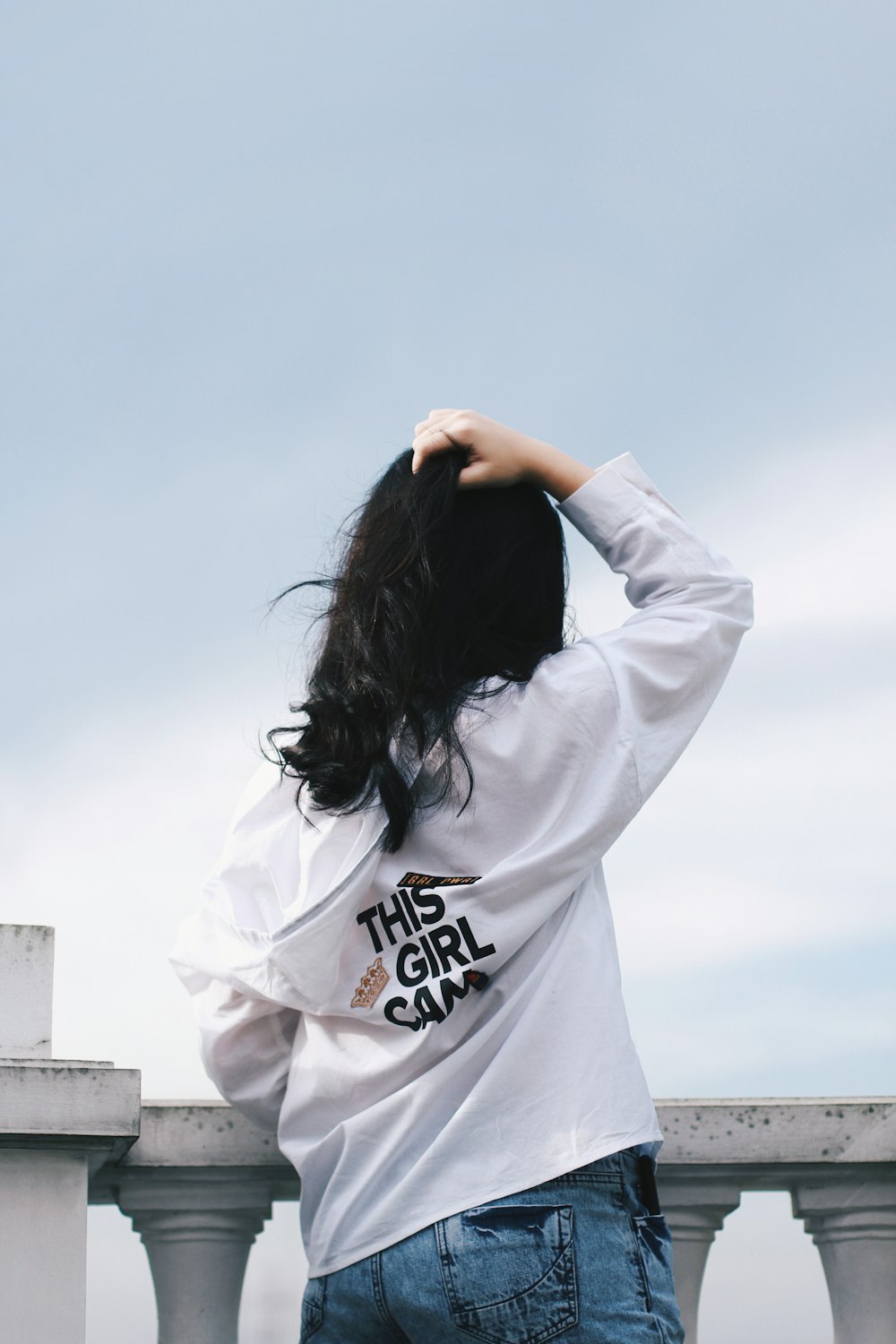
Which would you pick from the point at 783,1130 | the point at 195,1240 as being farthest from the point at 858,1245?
the point at 195,1240

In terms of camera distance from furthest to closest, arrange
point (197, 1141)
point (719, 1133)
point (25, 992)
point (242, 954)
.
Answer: point (719, 1133) < point (197, 1141) < point (25, 992) < point (242, 954)

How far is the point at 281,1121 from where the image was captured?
2010 millimetres

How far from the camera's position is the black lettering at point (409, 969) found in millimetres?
1834

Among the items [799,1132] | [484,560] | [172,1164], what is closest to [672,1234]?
[799,1132]

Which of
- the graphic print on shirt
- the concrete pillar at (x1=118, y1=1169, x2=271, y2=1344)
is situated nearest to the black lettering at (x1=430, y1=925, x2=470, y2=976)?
the graphic print on shirt

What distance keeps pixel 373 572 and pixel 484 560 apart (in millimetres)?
168

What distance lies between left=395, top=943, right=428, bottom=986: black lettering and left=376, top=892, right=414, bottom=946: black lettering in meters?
0.02

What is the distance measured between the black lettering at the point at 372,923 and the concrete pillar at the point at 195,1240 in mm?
810

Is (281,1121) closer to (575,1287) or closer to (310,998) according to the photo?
(310,998)

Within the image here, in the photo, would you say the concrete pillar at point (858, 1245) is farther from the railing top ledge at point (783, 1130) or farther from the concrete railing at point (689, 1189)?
the railing top ledge at point (783, 1130)

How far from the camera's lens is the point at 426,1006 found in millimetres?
1820

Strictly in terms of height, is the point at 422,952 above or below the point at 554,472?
below

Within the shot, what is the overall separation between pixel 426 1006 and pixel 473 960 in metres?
0.09

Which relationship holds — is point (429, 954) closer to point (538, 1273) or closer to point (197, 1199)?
point (538, 1273)
